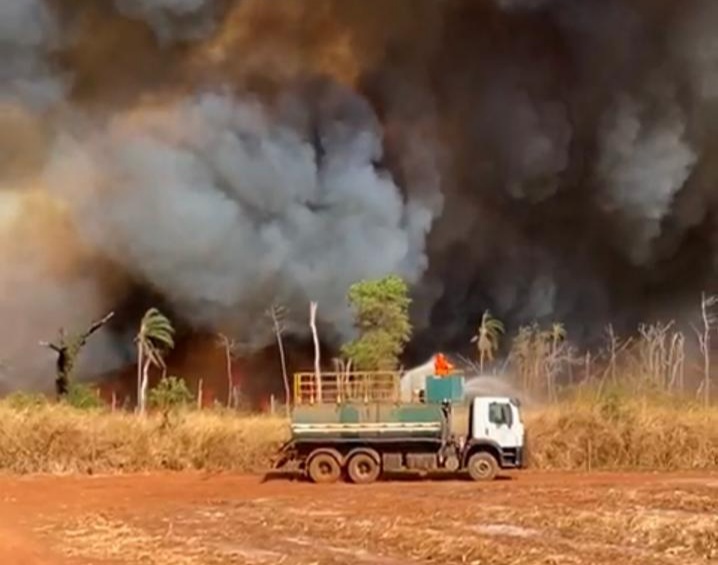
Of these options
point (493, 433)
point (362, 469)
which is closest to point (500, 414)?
point (493, 433)

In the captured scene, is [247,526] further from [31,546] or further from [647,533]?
[647,533]

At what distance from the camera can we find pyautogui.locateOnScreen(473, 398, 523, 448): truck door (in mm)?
33625

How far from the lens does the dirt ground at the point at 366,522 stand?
1761cm

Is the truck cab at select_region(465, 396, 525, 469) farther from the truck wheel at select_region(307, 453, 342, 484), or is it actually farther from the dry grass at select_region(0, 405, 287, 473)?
the dry grass at select_region(0, 405, 287, 473)

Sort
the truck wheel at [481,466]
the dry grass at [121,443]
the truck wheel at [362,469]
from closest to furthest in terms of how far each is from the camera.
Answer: the truck wheel at [362,469], the truck wheel at [481,466], the dry grass at [121,443]

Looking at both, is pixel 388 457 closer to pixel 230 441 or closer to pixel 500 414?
pixel 500 414

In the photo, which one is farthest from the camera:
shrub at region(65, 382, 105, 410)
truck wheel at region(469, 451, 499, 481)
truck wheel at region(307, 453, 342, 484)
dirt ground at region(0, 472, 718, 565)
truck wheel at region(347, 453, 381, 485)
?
shrub at region(65, 382, 105, 410)

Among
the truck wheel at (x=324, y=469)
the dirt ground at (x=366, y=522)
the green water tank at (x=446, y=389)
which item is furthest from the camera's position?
the green water tank at (x=446, y=389)

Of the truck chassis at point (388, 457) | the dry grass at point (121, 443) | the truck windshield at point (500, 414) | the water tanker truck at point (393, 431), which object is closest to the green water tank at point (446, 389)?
the water tanker truck at point (393, 431)

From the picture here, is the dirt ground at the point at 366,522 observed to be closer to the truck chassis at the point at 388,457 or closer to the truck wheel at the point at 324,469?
the truck wheel at the point at 324,469

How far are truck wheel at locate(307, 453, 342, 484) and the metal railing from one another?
161cm

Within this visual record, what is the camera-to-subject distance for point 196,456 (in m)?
38.5

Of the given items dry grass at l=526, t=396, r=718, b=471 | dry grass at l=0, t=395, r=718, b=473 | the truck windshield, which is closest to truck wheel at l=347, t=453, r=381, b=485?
the truck windshield

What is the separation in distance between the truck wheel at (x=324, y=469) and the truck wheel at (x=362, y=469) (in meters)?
0.40
